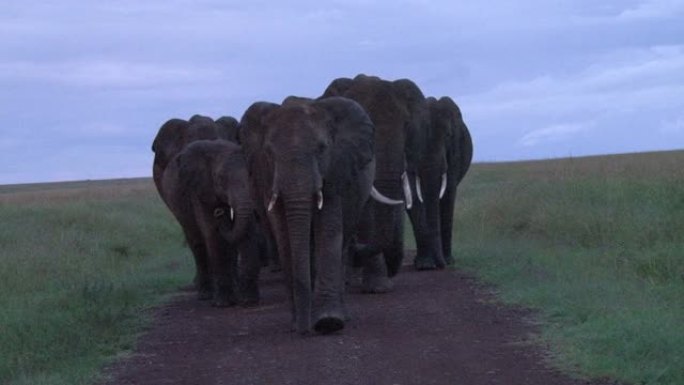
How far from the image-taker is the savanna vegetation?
993cm

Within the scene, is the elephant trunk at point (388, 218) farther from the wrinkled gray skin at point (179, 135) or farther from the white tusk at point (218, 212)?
the wrinkled gray skin at point (179, 135)

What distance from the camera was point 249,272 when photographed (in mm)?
14352

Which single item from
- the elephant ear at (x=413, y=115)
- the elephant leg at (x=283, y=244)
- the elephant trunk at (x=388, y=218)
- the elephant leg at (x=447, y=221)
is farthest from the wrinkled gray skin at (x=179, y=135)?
the elephant leg at (x=283, y=244)

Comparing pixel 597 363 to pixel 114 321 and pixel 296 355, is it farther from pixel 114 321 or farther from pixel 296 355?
pixel 114 321

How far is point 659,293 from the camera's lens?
13727 millimetres

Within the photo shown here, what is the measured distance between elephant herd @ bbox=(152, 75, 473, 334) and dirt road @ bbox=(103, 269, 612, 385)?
1.58 ft

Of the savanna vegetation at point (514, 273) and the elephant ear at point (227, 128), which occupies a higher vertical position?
the elephant ear at point (227, 128)

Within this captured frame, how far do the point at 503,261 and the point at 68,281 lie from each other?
5.49 metres

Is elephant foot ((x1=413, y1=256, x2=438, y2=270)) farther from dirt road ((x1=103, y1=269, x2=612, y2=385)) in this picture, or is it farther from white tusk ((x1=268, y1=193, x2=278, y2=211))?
white tusk ((x1=268, y1=193, x2=278, y2=211))

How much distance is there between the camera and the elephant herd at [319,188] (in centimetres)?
1147

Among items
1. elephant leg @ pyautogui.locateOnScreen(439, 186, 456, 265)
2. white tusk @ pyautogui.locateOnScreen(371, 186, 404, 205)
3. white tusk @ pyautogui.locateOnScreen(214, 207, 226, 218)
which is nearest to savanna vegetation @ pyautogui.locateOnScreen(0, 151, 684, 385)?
elephant leg @ pyautogui.locateOnScreen(439, 186, 456, 265)

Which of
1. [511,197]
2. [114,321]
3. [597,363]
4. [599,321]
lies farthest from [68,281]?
[511,197]

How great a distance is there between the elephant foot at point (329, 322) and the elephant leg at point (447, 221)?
22.6 feet

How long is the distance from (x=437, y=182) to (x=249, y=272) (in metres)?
4.31
